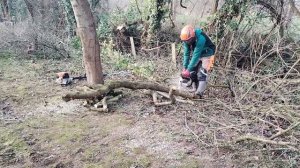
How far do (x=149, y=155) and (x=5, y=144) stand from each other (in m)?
2.09

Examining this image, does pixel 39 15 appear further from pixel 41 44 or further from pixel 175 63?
pixel 175 63

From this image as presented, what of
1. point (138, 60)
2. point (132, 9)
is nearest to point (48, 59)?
point (138, 60)

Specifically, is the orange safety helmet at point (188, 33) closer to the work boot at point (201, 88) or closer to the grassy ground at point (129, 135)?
the work boot at point (201, 88)

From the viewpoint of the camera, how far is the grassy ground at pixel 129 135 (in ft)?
13.3

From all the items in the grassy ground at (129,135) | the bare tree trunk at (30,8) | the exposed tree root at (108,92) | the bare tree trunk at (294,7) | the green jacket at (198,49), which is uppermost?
the bare tree trunk at (30,8)

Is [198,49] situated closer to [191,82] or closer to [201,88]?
[201,88]

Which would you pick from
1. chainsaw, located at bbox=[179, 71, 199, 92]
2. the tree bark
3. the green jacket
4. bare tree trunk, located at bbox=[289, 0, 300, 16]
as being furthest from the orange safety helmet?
the tree bark

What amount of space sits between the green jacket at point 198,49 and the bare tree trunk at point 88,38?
1.68 metres

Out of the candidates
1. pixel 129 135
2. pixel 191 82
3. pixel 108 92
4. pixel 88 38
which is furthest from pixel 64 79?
pixel 129 135

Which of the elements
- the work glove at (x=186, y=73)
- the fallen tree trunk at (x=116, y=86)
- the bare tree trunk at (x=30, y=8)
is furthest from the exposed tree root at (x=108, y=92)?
the bare tree trunk at (x=30, y=8)

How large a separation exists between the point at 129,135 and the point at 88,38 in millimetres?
2055

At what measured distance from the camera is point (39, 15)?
40.4ft

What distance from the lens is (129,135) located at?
4.74 metres

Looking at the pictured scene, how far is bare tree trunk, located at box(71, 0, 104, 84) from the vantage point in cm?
556
